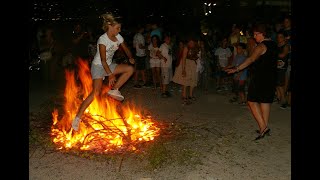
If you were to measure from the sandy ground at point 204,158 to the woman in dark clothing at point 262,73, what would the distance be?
53 centimetres

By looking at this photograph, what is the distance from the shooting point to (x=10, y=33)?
4688 millimetres

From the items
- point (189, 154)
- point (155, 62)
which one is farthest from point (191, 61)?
point (189, 154)

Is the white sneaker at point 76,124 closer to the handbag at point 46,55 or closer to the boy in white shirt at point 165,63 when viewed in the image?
the boy in white shirt at point 165,63

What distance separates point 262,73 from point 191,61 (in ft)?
10.0

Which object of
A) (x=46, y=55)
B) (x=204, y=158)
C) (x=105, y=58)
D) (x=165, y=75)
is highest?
(x=46, y=55)

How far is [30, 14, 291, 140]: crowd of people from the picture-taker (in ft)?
21.4

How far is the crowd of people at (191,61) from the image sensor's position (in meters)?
6.52

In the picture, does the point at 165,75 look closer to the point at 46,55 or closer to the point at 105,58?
the point at 105,58

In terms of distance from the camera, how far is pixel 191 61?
9492mm

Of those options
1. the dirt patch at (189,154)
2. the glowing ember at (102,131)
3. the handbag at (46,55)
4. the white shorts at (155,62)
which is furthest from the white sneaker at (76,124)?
the handbag at (46,55)

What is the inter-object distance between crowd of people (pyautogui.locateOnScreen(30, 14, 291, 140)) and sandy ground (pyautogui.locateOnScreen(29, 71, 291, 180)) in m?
0.54

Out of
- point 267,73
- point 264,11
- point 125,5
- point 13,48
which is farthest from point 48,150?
point 264,11

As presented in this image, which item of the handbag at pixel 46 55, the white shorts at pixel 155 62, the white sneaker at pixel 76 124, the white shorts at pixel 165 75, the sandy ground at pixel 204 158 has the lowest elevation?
the sandy ground at pixel 204 158

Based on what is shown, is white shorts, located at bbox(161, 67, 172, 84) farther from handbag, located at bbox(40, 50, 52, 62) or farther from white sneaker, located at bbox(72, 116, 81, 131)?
handbag, located at bbox(40, 50, 52, 62)
